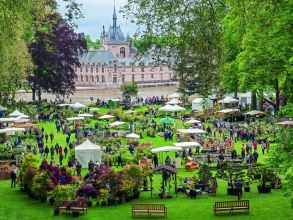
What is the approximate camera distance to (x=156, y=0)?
57.0 feet

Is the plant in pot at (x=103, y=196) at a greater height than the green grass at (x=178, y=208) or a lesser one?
greater

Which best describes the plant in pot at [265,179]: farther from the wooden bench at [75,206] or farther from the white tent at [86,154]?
the white tent at [86,154]

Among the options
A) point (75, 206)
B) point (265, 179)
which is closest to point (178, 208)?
point (75, 206)

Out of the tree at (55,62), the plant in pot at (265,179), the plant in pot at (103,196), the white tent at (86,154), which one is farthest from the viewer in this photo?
the tree at (55,62)

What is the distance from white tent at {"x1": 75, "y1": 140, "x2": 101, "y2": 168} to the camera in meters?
37.6

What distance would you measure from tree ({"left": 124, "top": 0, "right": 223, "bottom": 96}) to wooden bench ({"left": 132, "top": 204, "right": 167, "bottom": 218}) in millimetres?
7899

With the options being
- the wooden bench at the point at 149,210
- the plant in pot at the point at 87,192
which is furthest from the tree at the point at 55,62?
the wooden bench at the point at 149,210

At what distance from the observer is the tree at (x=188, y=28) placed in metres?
17.1

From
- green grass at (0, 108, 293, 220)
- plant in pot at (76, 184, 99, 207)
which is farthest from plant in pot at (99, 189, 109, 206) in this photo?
green grass at (0, 108, 293, 220)

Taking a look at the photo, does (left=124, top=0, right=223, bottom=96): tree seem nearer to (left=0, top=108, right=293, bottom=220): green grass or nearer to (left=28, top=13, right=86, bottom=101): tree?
(left=0, top=108, right=293, bottom=220): green grass

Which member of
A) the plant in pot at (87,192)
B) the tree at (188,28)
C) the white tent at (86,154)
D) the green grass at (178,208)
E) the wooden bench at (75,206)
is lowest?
the green grass at (178,208)

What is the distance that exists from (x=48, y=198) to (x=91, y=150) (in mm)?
8978

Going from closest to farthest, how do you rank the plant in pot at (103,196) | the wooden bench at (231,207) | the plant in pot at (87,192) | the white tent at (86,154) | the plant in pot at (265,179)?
Result: the wooden bench at (231,207)
the plant in pot at (87,192)
the plant in pot at (103,196)
the plant in pot at (265,179)
the white tent at (86,154)

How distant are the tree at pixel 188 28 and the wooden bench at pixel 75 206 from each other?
9.32 meters
